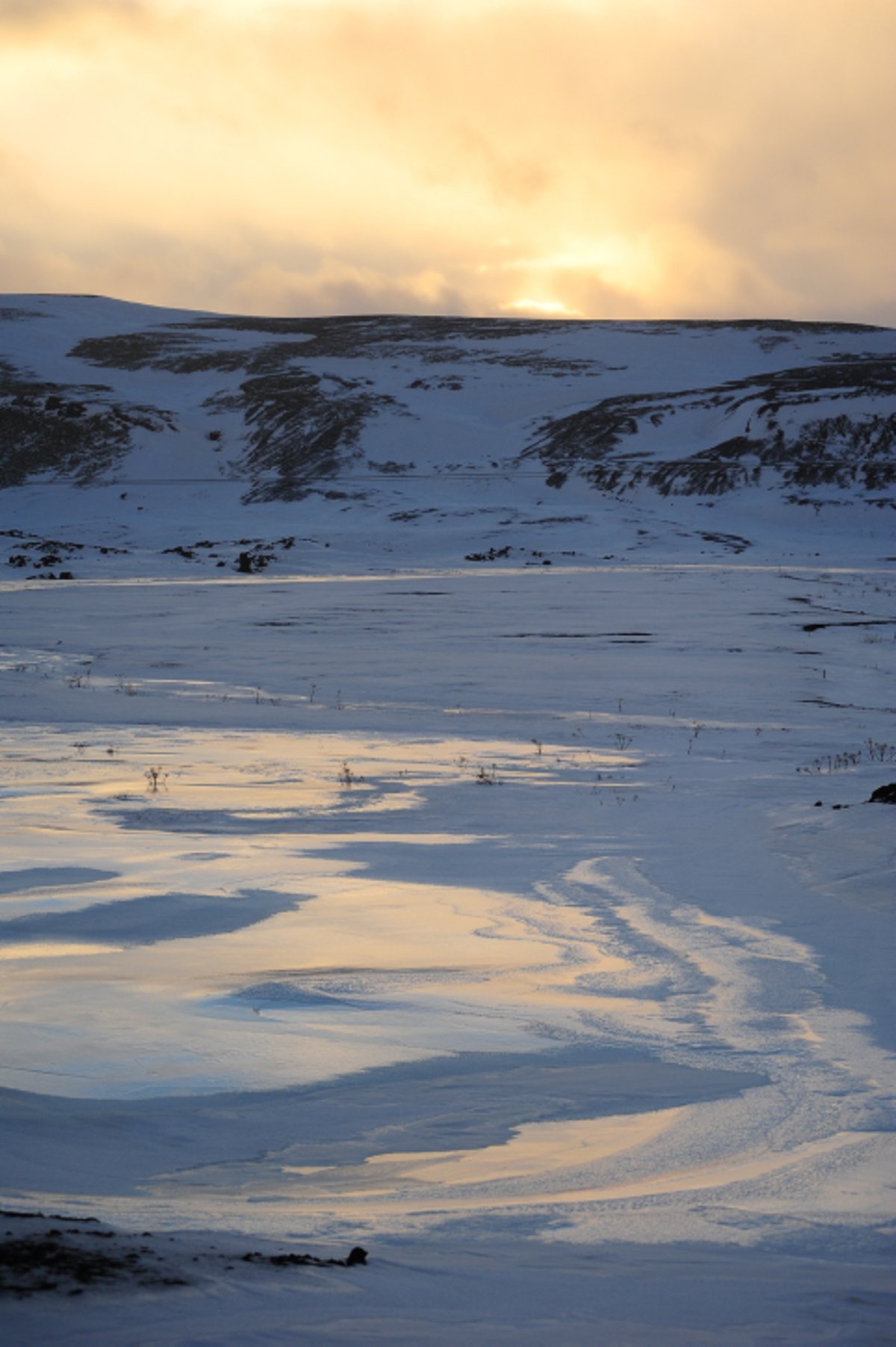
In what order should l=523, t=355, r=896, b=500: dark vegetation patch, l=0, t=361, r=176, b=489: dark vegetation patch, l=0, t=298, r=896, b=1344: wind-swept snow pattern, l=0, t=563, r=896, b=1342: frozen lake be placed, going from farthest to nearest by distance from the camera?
l=0, t=361, r=176, b=489: dark vegetation patch → l=523, t=355, r=896, b=500: dark vegetation patch → l=0, t=563, r=896, b=1342: frozen lake → l=0, t=298, r=896, b=1344: wind-swept snow pattern

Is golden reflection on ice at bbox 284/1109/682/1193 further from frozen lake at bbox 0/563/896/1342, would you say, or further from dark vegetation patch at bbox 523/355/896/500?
dark vegetation patch at bbox 523/355/896/500

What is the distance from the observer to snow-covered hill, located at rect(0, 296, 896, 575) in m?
42.3

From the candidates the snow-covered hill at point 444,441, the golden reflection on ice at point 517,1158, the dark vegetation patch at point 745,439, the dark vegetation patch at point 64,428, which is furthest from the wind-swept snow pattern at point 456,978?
the dark vegetation patch at point 64,428

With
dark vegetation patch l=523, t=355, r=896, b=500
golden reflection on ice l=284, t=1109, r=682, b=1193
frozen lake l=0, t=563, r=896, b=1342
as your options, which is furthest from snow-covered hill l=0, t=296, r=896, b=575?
golden reflection on ice l=284, t=1109, r=682, b=1193

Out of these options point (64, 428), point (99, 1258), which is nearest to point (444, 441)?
point (64, 428)

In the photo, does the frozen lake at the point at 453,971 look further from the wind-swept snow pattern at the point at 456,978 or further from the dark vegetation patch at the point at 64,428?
the dark vegetation patch at the point at 64,428

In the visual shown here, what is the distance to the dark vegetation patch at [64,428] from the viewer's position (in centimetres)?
5938

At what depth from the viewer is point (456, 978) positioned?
4.72 metres

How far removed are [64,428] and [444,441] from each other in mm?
17863

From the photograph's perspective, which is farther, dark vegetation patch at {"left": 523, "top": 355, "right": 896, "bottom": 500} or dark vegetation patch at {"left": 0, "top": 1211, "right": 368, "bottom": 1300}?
dark vegetation patch at {"left": 523, "top": 355, "right": 896, "bottom": 500}

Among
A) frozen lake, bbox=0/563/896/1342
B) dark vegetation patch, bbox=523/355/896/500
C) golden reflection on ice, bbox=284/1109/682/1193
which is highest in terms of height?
dark vegetation patch, bbox=523/355/896/500

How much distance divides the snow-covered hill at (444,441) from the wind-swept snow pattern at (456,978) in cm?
2095

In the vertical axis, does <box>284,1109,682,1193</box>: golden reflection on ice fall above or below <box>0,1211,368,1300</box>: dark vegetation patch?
below

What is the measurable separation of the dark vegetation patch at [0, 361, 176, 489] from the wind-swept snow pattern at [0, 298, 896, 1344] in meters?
41.8
